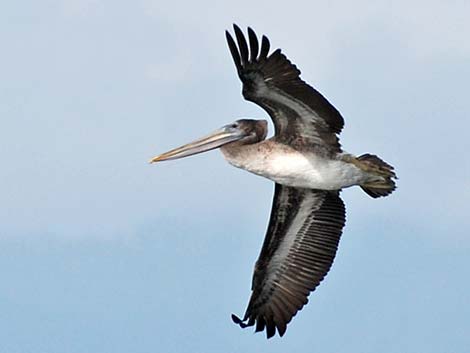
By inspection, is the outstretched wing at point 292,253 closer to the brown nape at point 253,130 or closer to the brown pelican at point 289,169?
the brown pelican at point 289,169

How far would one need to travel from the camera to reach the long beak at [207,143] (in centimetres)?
2366

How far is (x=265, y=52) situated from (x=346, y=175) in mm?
2057

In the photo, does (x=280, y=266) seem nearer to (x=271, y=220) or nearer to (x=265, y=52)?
(x=271, y=220)

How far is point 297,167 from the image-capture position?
23.3 metres

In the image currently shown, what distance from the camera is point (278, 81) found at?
888 inches

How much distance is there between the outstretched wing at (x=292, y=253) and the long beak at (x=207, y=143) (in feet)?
4.33

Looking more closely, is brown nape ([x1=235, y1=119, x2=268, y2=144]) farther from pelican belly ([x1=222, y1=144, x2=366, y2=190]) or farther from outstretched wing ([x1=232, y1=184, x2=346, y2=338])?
outstretched wing ([x1=232, y1=184, x2=346, y2=338])

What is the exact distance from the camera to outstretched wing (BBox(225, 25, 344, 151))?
22375mm

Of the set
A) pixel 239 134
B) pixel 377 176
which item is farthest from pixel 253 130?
pixel 377 176

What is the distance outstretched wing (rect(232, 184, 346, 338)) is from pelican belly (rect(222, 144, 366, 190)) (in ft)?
4.56

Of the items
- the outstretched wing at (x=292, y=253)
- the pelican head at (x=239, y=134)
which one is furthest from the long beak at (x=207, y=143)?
the outstretched wing at (x=292, y=253)

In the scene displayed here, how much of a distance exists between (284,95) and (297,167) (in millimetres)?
1010

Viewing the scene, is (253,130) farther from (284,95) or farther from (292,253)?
(292,253)

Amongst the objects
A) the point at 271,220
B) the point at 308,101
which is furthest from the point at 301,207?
the point at 308,101
